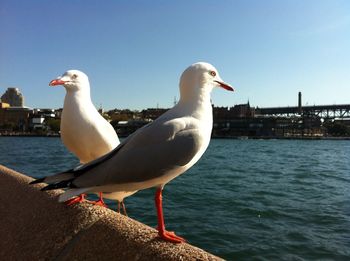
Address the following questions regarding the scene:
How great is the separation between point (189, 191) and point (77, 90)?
29.3ft

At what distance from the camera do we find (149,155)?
1.95 meters

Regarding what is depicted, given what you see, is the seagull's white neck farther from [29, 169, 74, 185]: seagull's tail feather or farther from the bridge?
the bridge

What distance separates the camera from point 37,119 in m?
110

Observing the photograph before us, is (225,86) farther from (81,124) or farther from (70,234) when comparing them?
(70,234)

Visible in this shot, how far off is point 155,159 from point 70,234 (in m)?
0.69

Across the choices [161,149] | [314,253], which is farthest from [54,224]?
[314,253]

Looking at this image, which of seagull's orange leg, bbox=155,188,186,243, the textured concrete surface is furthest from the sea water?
seagull's orange leg, bbox=155,188,186,243

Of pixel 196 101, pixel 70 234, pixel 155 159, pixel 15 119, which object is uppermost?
pixel 15 119

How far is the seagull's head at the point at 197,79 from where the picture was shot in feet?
7.14

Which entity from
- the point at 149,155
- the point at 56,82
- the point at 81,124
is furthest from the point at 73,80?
the point at 149,155

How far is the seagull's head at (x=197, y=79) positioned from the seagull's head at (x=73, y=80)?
3.79ft

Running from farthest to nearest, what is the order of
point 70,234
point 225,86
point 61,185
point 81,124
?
point 81,124
point 225,86
point 70,234
point 61,185

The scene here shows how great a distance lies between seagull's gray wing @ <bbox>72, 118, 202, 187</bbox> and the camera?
190cm

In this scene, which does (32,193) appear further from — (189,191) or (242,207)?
(189,191)
